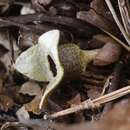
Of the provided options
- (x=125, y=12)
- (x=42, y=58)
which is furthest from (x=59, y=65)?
(x=125, y=12)

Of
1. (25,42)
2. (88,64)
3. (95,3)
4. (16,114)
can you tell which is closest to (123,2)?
(95,3)

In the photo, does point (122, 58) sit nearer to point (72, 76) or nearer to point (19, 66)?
point (72, 76)

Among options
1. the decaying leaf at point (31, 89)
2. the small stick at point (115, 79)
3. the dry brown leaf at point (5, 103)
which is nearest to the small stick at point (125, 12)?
the small stick at point (115, 79)

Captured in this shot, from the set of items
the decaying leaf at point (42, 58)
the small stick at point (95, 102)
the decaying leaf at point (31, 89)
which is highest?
the decaying leaf at point (42, 58)

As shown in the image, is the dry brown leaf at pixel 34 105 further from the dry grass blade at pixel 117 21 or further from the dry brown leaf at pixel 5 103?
the dry grass blade at pixel 117 21

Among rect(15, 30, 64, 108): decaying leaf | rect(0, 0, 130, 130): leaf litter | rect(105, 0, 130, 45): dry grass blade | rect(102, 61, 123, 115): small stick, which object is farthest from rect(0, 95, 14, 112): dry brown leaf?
rect(105, 0, 130, 45): dry grass blade

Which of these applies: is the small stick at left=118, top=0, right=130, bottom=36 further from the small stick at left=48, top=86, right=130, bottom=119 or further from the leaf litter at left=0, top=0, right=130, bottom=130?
the small stick at left=48, top=86, right=130, bottom=119
